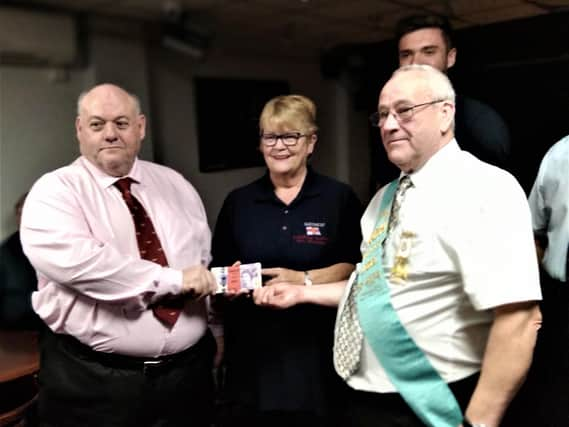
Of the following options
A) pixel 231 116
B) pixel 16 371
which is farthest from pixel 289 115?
pixel 16 371

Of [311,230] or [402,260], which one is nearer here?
[402,260]

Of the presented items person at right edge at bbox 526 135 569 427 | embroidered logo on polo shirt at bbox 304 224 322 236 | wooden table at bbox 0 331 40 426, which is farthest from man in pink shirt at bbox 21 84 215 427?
person at right edge at bbox 526 135 569 427

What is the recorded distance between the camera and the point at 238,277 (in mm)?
1451

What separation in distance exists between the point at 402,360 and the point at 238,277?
0.53m

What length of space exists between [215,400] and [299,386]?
31 cm

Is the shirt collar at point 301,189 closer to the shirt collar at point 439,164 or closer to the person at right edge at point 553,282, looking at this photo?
the shirt collar at point 439,164

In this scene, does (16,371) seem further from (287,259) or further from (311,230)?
(311,230)

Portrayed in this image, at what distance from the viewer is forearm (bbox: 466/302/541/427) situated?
41.1 inches

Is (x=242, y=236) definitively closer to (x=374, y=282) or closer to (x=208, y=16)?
(x=374, y=282)

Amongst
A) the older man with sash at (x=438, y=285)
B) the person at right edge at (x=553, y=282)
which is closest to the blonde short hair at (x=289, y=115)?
the older man with sash at (x=438, y=285)

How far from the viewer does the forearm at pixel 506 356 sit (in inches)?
41.1

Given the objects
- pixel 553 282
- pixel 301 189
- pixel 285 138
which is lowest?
pixel 553 282

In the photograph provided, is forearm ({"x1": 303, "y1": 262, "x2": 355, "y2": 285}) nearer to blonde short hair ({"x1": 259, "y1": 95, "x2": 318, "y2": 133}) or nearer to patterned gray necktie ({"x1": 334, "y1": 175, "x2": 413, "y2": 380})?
patterned gray necktie ({"x1": 334, "y1": 175, "x2": 413, "y2": 380})

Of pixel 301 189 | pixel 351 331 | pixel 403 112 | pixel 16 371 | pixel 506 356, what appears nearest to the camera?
pixel 506 356
